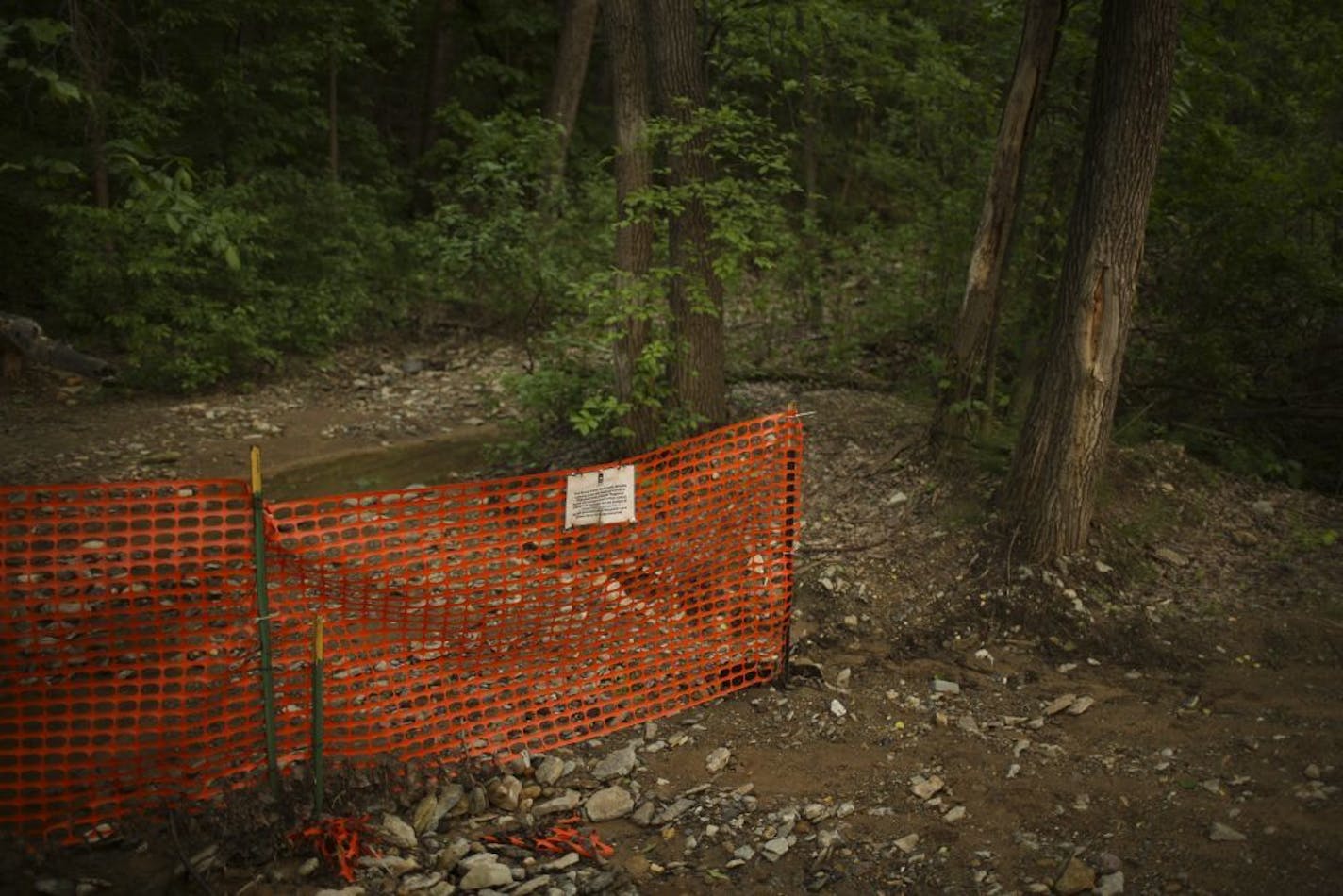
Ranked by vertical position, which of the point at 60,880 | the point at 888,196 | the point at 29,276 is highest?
the point at 888,196

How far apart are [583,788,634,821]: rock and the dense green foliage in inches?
145

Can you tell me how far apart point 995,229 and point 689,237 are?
2322mm

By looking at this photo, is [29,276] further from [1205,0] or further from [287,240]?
[1205,0]

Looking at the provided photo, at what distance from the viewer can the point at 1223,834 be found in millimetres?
4164

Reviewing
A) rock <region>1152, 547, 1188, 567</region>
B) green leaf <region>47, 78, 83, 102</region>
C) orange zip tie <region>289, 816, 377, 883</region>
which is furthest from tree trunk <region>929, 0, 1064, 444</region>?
green leaf <region>47, 78, 83, 102</region>

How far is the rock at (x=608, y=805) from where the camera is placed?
15.2 ft

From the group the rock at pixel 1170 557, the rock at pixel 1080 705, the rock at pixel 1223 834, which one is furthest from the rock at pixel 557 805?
the rock at pixel 1170 557

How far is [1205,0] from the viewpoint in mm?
8633

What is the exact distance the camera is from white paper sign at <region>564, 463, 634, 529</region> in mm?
5223

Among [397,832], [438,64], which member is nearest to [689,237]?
[397,832]

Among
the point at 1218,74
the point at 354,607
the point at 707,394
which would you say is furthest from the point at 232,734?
the point at 1218,74

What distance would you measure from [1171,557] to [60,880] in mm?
6558

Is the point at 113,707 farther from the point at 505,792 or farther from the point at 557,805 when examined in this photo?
the point at 557,805

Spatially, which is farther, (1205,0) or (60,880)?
(1205,0)
